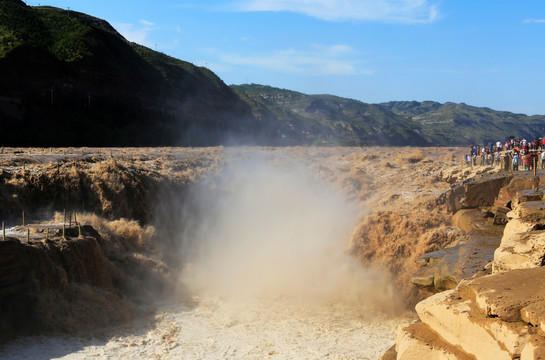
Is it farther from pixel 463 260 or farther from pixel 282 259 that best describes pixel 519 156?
pixel 463 260

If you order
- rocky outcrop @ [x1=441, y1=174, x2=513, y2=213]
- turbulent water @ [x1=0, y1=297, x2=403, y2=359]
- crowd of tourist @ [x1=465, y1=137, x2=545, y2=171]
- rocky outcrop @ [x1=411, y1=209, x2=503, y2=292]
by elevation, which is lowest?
turbulent water @ [x1=0, y1=297, x2=403, y2=359]

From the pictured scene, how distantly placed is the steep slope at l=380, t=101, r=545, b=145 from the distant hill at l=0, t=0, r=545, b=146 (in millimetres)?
5882

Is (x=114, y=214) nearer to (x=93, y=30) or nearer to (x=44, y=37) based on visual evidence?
(x=44, y=37)

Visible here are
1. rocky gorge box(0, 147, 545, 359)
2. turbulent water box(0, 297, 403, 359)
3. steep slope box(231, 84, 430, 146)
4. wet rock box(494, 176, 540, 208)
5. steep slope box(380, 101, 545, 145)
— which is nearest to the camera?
rocky gorge box(0, 147, 545, 359)

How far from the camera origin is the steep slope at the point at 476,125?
3712 inches

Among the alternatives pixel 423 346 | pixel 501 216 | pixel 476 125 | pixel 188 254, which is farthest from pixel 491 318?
pixel 476 125

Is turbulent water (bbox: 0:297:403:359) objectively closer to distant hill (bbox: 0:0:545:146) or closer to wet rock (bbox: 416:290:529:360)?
wet rock (bbox: 416:290:529:360)

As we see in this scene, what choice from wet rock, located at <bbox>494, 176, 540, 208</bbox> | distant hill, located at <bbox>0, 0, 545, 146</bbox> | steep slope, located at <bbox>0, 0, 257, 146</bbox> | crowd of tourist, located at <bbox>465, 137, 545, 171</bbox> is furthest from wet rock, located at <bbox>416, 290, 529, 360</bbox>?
distant hill, located at <bbox>0, 0, 545, 146</bbox>

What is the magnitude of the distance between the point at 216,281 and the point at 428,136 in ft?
274

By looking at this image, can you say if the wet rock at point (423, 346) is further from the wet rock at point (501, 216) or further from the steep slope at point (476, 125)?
the steep slope at point (476, 125)

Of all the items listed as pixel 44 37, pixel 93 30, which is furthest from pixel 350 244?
pixel 93 30

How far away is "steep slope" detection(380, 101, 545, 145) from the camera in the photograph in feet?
309

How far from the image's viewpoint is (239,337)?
477 inches

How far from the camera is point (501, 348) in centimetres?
503
